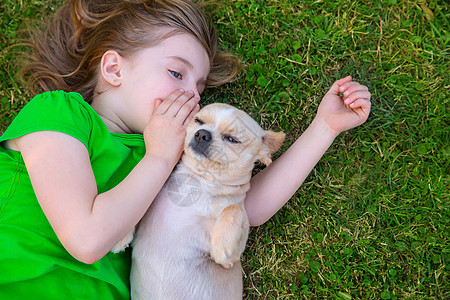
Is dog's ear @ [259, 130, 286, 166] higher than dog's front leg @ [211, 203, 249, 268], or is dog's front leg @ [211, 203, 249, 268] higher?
dog's ear @ [259, 130, 286, 166]

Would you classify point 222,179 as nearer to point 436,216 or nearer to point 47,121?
point 47,121

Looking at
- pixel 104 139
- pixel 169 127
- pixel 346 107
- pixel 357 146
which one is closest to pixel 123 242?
pixel 104 139

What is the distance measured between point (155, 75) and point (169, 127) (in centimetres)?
45

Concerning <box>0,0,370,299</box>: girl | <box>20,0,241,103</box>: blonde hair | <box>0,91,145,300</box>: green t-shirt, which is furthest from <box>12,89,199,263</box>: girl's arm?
<box>20,0,241,103</box>: blonde hair

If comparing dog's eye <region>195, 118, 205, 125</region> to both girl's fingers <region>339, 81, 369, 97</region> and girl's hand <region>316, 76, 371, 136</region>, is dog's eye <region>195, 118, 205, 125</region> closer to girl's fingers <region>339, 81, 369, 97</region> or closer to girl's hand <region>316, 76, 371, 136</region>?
girl's hand <region>316, 76, 371, 136</region>

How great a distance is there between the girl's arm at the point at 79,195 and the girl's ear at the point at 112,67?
0.76m

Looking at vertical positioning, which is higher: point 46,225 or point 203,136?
point 203,136

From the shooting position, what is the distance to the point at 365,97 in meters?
3.20

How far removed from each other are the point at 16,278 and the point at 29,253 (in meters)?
0.17

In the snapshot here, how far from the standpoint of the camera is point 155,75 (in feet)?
10.2

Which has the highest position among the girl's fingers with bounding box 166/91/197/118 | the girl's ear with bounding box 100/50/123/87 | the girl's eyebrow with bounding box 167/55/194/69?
the girl's eyebrow with bounding box 167/55/194/69

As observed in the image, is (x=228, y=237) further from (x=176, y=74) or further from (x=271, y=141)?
(x=176, y=74)

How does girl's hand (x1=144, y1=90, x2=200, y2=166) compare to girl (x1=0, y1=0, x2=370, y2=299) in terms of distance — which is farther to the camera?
girl's hand (x1=144, y1=90, x2=200, y2=166)

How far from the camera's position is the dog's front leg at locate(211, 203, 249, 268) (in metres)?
2.64
